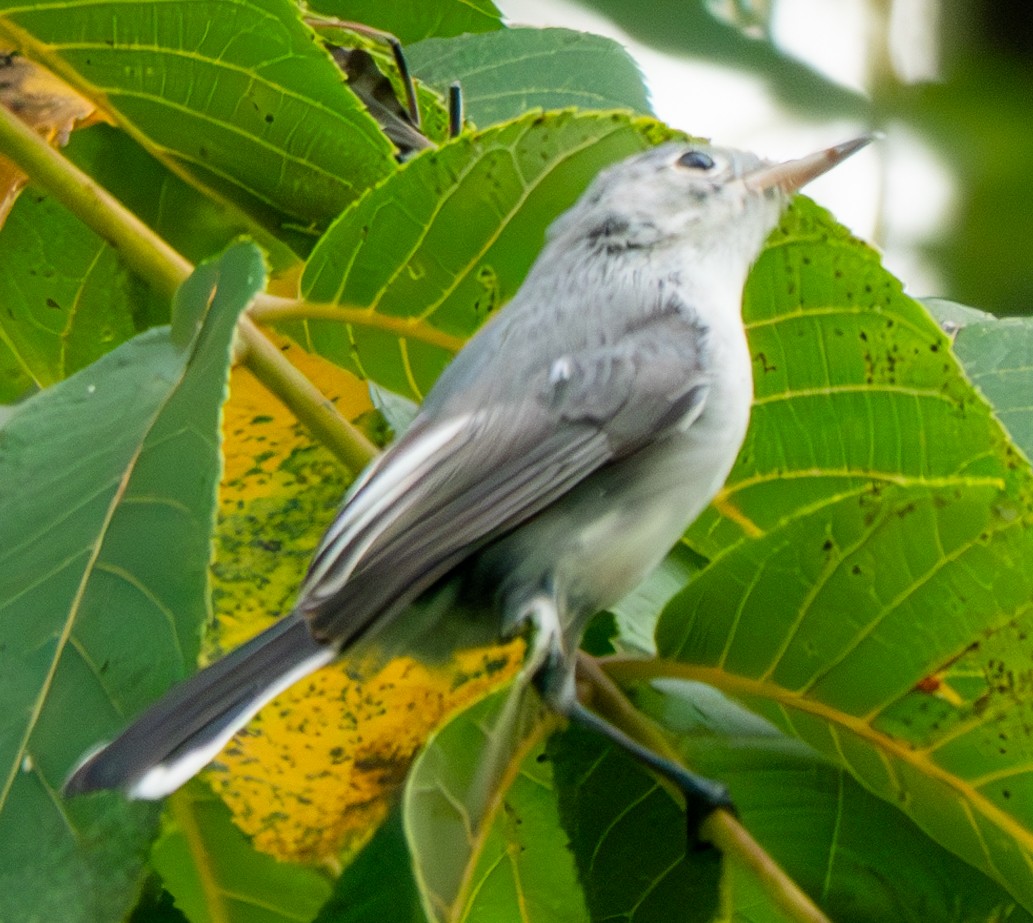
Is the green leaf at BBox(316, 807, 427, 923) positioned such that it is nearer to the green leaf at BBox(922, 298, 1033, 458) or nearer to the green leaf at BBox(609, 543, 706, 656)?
the green leaf at BBox(609, 543, 706, 656)

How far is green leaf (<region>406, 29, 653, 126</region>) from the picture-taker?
6.33 feet

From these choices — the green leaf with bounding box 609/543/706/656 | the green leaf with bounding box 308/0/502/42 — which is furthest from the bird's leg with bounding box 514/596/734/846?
the green leaf with bounding box 308/0/502/42

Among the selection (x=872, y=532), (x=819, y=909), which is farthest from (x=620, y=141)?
(x=819, y=909)

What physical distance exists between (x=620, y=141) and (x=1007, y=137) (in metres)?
2.13

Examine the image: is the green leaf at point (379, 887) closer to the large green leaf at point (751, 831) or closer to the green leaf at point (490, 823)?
the green leaf at point (490, 823)

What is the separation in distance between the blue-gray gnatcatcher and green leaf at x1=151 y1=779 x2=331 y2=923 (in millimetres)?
182

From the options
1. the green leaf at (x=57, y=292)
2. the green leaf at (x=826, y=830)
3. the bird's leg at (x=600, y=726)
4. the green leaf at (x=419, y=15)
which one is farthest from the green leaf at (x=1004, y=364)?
the green leaf at (x=57, y=292)

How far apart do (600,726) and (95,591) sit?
1.40 ft

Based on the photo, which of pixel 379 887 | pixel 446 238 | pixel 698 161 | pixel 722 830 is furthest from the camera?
pixel 698 161

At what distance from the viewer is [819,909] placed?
1259 mm

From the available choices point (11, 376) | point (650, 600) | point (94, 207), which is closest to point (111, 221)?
point (94, 207)

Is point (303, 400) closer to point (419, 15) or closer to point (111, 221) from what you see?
point (111, 221)

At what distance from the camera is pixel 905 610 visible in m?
1.28

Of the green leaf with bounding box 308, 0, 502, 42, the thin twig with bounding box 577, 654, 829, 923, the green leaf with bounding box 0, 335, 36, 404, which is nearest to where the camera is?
the thin twig with bounding box 577, 654, 829, 923
